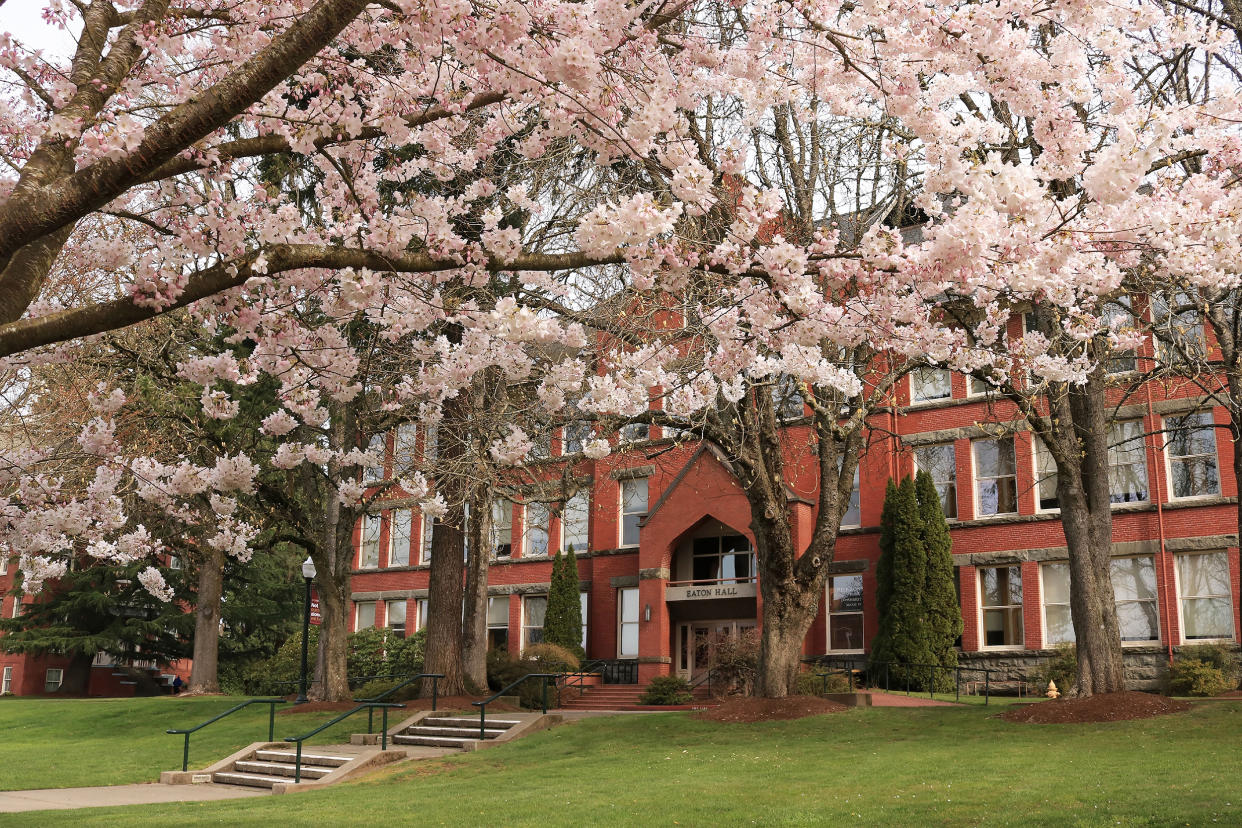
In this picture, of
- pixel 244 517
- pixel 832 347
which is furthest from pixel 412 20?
A: pixel 244 517

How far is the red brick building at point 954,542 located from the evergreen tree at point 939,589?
117cm

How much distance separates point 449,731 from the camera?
1950cm

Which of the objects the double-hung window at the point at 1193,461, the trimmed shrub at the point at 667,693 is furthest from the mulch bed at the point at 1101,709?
the trimmed shrub at the point at 667,693

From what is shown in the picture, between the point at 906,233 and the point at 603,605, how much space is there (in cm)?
1487

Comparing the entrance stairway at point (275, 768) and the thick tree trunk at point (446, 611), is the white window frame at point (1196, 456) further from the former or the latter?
the entrance stairway at point (275, 768)

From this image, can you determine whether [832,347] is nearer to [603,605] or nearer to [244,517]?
[244,517]

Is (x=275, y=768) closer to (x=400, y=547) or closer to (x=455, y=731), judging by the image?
(x=455, y=731)

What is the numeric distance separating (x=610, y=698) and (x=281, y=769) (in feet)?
36.1

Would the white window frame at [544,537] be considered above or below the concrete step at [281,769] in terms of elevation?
above

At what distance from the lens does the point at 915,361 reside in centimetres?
1605

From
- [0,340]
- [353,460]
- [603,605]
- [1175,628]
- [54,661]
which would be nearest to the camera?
[0,340]

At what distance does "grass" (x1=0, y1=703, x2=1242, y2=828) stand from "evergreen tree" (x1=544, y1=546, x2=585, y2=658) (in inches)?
538

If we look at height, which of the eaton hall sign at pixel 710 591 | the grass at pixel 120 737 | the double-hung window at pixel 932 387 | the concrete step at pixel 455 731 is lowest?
the grass at pixel 120 737

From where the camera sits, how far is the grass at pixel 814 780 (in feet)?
34.6
